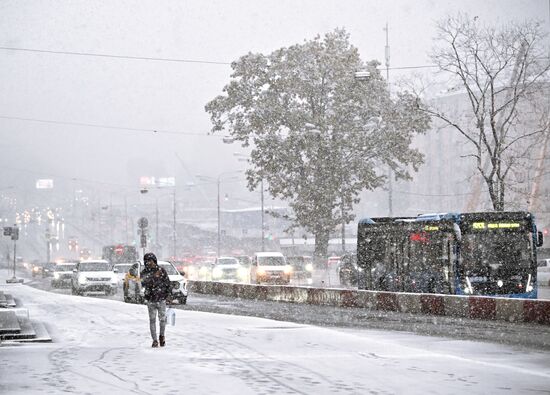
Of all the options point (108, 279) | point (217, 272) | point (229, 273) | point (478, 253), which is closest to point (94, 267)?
point (108, 279)

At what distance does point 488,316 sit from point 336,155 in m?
33.7

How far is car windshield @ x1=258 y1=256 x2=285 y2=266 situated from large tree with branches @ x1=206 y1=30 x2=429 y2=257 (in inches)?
234

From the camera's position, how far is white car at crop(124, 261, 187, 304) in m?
35.3

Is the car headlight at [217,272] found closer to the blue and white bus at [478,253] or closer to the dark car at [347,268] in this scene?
the dark car at [347,268]

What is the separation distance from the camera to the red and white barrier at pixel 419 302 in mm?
25052

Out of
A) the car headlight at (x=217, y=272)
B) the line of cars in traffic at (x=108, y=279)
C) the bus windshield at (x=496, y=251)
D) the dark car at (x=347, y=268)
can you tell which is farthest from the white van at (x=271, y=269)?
the bus windshield at (x=496, y=251)

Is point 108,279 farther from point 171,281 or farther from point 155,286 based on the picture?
point 155,286

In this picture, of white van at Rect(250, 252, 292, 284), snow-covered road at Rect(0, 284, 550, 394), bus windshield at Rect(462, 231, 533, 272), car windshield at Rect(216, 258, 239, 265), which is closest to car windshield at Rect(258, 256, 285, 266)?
white van at Rect(250, 252, 292, 284)

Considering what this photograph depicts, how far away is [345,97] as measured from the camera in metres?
60.4

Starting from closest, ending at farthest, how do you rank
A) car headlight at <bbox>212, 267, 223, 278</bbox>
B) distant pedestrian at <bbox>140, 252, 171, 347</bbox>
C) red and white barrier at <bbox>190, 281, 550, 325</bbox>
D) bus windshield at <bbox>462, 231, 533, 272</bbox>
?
distant pedestrian at <bbox>140, 252, 171, 347</bbox>
red and white barrier at <bbox>190, 281, 550, 325</bbox>
bus windshield at <bbox>462, 231, 533, 272</bbox>
car headlight at <bbox>212, 267, 223, 278</bbox>

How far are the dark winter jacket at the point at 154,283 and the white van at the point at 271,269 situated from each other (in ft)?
120

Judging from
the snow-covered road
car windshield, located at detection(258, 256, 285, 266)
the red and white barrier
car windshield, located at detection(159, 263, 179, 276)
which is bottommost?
the snow-covered road

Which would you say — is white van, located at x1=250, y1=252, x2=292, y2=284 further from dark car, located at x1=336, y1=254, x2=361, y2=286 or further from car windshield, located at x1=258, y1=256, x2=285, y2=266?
dark car, located at x1=336, y1=254, x2=361, y2=286

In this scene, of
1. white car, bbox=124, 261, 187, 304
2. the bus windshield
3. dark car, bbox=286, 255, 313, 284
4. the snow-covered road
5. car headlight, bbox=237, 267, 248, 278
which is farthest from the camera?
dark car, bbox=286, 255, 313, 284
